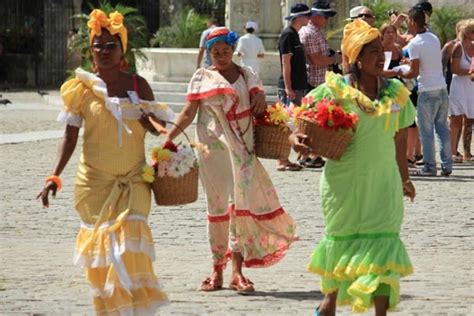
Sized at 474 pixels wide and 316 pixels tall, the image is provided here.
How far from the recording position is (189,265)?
36.7 feet

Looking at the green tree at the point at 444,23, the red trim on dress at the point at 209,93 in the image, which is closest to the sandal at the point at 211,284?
the red trim on dress at the point at 209,93

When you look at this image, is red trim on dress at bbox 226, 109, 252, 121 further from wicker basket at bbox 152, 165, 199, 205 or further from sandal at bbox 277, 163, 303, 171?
sandal at bbox 277, 163, 303, 171

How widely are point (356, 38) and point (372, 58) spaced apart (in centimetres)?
14

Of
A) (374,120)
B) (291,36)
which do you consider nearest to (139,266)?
(374,120)

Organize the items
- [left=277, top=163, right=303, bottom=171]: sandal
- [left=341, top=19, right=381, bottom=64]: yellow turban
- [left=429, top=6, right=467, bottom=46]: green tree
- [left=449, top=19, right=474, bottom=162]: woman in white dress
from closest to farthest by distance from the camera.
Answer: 1. [left=341, top=19, right=381, bottom=64]: yellow turban
2. [left=277, top=163, right=303, bottom=171]: sandal
3. [left=449, top=19, right=474, bottom=162]: woman in white dress
4. [left=429, top=6, right=467, bottom=46]: green tree

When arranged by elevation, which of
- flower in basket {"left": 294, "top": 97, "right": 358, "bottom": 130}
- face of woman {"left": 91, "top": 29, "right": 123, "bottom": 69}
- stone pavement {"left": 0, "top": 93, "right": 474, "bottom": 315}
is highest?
face of woman {"left": 91, "top": 29, "right": 123, "bottom": 69}

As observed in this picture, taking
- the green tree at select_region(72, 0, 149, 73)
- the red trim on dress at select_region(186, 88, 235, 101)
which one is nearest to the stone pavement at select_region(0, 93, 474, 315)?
the red trim on dress at select_region(186, 88, 235, 101)

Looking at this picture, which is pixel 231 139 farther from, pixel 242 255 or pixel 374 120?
pixel 374 120

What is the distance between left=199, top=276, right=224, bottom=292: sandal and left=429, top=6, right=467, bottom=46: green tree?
20808 mm

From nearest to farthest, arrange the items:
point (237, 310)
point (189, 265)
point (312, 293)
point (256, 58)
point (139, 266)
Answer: point (139, 266) < point (237, 310) < point (312, 293) < point (189, 265) < point (256, 58)

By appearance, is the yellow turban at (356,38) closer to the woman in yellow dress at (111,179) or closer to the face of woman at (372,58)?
the face of woman at (372,58)

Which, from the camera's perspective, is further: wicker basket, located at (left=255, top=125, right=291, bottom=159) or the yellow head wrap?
wicker basket, located at (left=255, top=125, right=291, bottom=159)

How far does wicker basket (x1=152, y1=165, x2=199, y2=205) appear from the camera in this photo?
28.0 ft

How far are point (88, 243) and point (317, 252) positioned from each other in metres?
1.26
